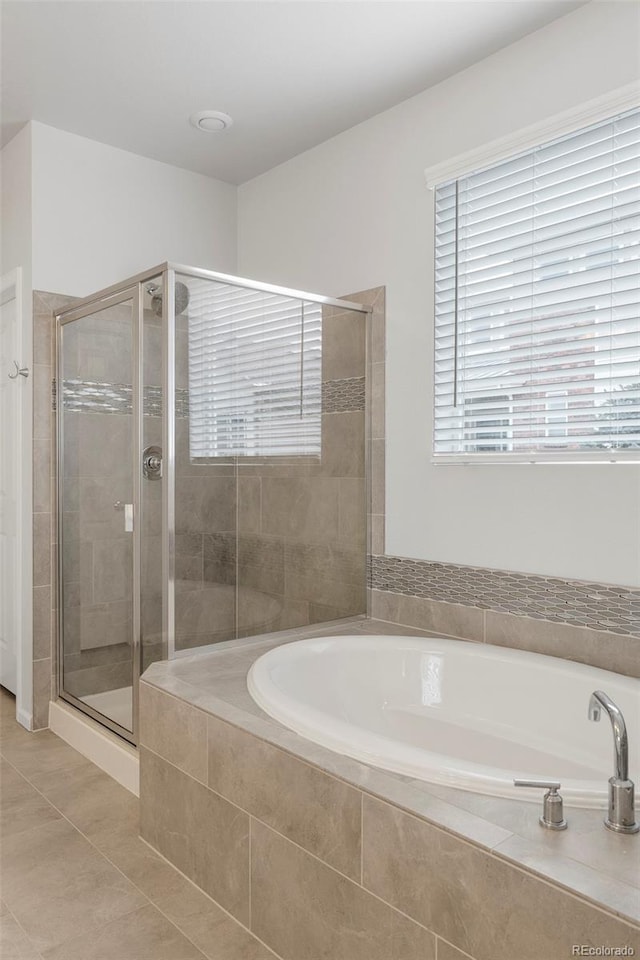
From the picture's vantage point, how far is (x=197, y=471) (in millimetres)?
2438

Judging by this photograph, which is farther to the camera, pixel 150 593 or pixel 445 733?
pixel 150 593

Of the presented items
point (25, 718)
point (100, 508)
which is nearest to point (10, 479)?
point (100, 508)

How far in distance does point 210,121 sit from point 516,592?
235cm

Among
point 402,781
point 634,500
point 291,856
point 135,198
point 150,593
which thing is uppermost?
point 135,198

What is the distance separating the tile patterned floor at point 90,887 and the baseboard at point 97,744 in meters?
0.05

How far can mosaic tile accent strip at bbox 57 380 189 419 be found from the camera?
239cm

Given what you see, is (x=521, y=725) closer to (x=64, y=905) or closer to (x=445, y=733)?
(x=445, y=733)

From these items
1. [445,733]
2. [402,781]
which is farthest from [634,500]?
[402,781]

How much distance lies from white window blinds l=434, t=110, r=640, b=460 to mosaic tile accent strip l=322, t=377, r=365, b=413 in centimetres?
36

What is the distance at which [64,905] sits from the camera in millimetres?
1901

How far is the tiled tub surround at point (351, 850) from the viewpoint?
1.16m

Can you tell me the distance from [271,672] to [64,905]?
829mm

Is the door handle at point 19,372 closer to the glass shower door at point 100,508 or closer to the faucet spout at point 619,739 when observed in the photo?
the glass shower door at point 100,508

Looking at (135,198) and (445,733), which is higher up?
(135,198)
